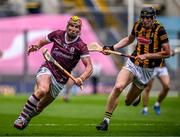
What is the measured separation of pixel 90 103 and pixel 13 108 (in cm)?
408

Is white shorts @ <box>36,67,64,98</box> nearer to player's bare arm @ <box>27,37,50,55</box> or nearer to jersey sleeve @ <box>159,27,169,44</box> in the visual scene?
player's bare arm @ <box>27,37,50,55</box>

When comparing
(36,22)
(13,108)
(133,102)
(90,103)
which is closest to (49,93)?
(133,102)

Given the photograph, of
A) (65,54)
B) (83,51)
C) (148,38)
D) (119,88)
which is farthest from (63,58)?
(148,38)

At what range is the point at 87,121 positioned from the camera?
19.4 meters

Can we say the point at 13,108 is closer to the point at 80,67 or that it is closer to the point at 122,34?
the point at 80,67

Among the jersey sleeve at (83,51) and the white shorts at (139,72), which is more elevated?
the jersey sleeve at (83,51)

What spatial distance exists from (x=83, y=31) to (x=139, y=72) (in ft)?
65.5

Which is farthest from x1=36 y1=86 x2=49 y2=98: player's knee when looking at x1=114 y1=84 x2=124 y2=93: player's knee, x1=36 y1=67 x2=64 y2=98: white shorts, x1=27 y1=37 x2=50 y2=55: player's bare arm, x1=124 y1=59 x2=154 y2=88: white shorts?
x1=124 y1=59 x2=154 y2=88: white shorts

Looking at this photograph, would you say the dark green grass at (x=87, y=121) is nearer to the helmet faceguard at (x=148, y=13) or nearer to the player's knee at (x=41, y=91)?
the player's knee at (x=41, y=91)

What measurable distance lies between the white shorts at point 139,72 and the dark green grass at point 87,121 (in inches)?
36.9

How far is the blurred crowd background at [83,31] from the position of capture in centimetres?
3688

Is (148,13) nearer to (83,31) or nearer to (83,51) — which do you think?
(83,51)

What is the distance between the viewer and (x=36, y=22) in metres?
38.6

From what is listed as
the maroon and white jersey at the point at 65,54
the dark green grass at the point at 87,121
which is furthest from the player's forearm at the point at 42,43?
the dark green grass at the point at 87,121
